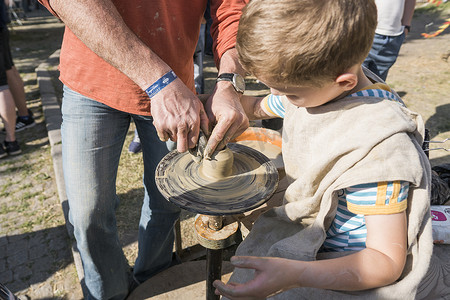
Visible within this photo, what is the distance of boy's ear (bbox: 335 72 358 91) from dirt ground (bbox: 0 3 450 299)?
7.75 feet

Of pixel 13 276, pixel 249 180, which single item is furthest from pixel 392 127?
pixel 13 276

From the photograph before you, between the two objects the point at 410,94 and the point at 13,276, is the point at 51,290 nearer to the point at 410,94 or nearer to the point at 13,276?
the point at 13,276

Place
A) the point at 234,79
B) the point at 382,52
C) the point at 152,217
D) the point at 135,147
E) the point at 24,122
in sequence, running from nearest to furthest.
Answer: the point at 234,79 < the point at 152,217 < the point at 382,52 < the point at 135,147 < the point at 24,122

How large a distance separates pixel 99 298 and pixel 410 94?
5.87 meters

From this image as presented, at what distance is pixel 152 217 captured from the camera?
242cm

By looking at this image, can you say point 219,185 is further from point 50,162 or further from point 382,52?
Answer: point 50,162

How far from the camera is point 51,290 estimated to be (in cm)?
279

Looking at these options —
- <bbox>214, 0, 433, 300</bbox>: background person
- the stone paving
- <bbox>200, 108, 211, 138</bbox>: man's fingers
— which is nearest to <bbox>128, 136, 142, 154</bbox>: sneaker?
the stone paving

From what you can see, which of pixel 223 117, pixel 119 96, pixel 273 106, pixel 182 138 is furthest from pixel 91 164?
pixel 273 106

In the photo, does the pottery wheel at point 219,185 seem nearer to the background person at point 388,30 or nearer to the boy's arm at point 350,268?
the boy's arm at point 350,268

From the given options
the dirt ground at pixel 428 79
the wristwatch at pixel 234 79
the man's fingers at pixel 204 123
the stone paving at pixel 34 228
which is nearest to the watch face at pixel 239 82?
the wristwatch at pixel 234 79

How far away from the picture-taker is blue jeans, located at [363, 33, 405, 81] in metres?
3.98

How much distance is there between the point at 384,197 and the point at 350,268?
27 cm

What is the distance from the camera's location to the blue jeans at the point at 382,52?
3.98m
